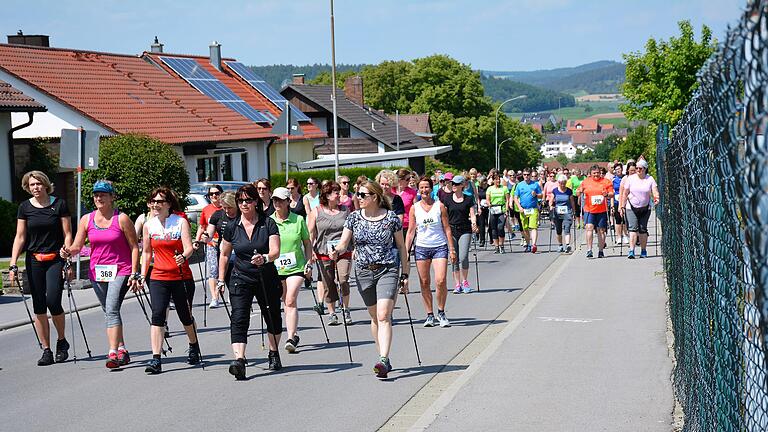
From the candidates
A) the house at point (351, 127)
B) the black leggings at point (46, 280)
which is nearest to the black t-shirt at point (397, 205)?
the black leggings at point (46, 280)

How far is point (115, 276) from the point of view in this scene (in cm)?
1039

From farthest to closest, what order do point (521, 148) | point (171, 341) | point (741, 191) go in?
point (521, 148), point (171, 341), point (741, 191)

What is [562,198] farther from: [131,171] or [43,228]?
[43,228]

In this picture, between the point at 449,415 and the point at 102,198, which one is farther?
the point at 102,198

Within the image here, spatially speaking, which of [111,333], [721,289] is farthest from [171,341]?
[721,289]

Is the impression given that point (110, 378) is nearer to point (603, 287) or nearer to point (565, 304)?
point (565, 304)

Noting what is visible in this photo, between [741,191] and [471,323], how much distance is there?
1040 cm

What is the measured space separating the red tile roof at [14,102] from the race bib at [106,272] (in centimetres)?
1992

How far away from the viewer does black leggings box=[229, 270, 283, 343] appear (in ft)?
32.1

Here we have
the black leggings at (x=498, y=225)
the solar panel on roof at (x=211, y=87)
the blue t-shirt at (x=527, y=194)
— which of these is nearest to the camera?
the blue t-shirt at (x=527, y=194)

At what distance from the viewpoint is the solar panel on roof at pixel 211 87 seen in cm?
4853

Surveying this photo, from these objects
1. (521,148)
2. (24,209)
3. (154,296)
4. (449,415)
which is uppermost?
(521,148)

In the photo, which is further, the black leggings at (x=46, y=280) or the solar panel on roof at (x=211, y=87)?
the solar panel on roof at (x=211, y=87)

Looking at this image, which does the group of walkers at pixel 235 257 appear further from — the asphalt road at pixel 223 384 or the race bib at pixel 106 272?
the asphalt road at pixel 223 384
